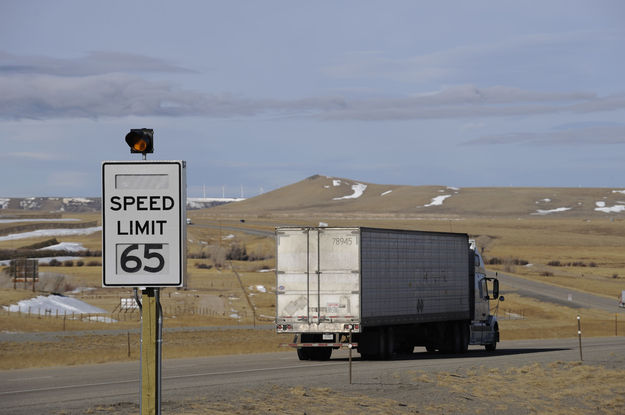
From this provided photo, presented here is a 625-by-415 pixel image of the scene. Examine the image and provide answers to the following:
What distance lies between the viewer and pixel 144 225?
835cm

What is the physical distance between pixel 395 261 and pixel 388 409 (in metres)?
13.1

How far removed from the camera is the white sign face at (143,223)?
27.2ft

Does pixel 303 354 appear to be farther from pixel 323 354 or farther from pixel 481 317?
pixel 481 317

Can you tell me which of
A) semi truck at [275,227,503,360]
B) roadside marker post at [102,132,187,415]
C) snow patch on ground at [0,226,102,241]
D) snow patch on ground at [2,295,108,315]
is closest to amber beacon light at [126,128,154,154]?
roadside marker post at [102,132,187,415]

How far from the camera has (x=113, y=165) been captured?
8430 millimetres

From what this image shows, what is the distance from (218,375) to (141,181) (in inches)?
703

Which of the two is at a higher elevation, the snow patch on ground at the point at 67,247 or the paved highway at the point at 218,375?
the snow patch on ground at the point at 67,247

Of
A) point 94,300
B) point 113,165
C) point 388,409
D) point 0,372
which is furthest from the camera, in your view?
point 94,300

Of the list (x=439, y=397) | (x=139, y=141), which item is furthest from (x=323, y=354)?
(x=139, y=141)

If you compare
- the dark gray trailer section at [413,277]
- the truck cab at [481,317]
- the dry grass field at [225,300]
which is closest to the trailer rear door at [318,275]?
the dark gray trailer section at [413,277]

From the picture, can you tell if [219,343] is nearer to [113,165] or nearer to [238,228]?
[113,165]

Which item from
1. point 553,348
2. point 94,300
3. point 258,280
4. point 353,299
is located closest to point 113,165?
point 353,299

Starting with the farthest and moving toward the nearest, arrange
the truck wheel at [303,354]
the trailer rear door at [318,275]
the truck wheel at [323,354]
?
the truck wheel at [323,354] < the truck wheel at [303,354] < the trailer rear door at [318,275]

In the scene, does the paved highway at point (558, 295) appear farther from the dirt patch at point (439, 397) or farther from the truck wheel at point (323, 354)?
the dirt patch at point (439, 397)
